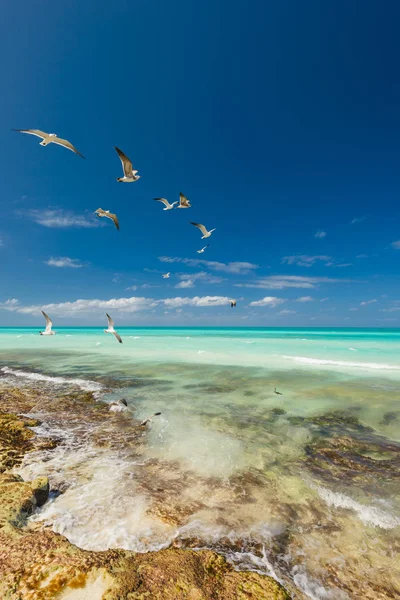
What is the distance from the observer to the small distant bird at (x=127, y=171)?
1296 cm

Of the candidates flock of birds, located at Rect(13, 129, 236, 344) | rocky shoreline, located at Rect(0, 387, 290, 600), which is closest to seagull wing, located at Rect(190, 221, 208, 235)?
flock of birds, located at Rect(13, 129, 236, 344)

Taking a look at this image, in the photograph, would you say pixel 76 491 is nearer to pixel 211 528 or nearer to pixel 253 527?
pixel 211 528

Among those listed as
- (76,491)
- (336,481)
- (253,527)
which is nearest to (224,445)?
(336,481)

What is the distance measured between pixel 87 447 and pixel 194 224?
1580 cm

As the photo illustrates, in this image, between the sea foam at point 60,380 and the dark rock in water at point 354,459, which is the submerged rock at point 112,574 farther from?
the sea foam at point 60,380

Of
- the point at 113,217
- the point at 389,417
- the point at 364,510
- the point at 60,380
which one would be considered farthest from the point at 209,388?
the point at 364,510

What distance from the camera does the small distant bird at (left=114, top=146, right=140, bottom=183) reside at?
42.5 ft

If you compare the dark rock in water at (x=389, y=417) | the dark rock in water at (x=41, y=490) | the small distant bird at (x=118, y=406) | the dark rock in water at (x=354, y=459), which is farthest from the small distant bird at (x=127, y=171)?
the dark rock in water at (x=389, y=417)

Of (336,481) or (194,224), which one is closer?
(336,481)

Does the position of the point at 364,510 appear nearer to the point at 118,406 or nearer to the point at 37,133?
the point at 118,406

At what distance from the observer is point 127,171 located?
47.7ft

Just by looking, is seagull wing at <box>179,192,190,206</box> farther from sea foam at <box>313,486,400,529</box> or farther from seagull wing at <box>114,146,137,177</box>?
sea foam at <box>313,486,400,529</box>

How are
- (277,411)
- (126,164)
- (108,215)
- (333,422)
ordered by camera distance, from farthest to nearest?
(108,215) < (126,164) < (277,411) < (333,422)

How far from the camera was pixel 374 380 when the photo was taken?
790 inches
